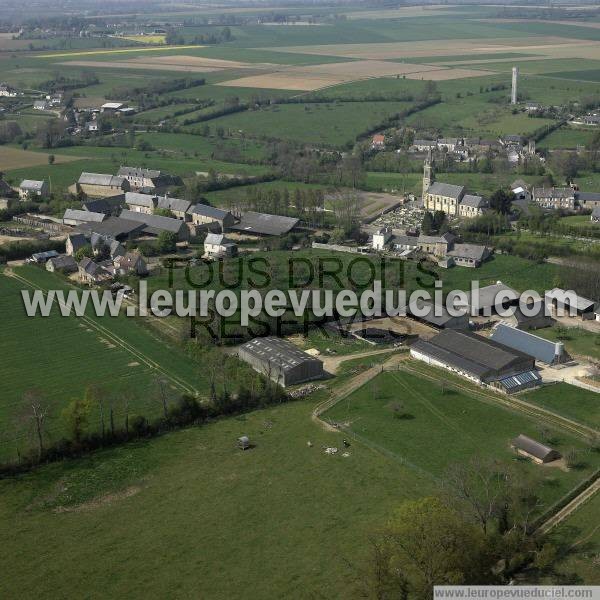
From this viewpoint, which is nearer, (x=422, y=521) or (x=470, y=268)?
(x=422, y=521)

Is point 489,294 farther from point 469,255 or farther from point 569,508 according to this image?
point 569,508

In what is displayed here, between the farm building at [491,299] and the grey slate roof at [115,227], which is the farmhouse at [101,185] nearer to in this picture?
the grey slate roof at [115,227]

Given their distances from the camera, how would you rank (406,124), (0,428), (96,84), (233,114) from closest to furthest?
(0,428)
(406,124)
(233,114)
(96,84)

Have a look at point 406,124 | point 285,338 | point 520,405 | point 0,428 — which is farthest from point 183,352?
point 406,124

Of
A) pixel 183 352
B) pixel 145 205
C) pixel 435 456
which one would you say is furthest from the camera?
pixel 145 205

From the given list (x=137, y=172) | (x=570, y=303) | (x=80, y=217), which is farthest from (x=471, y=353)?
(x=137, y=172)

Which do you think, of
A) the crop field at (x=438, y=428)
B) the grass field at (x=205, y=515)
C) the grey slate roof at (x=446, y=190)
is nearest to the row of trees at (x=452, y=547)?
the grass field at (x=205, y=515)

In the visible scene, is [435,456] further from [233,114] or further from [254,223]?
[233,114]

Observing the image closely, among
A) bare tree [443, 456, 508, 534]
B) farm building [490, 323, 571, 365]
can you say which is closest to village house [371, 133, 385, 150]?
farm building [490, 323, 571, 365]
